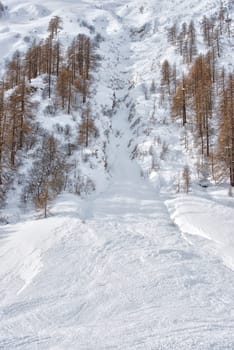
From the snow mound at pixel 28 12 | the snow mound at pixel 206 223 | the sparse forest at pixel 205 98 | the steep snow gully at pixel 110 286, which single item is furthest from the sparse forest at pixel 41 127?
the snow mound at pixel 28 12

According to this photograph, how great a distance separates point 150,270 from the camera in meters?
12.8

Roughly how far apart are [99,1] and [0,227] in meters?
126

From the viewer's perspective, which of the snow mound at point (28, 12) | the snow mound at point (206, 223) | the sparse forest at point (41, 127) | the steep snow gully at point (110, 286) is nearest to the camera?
the steep snow gully at point (110, 286)

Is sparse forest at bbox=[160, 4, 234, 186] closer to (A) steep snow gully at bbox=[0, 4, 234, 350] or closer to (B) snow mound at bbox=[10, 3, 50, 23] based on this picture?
(A) steep snow gully at bbox=[0, 4, 234, 350]

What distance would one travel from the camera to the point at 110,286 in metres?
11.6

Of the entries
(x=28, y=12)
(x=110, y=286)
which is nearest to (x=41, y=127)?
(x=110, y=286)

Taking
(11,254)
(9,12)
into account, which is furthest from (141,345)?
(9,12)

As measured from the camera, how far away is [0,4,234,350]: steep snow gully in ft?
27.5

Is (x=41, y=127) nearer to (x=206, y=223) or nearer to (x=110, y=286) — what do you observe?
(x=206, y=223)

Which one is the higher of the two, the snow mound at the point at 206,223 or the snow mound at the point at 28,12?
the snow mound at the point at 28,12

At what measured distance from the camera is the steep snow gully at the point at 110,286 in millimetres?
8375

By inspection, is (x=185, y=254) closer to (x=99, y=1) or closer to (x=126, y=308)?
(x=126, y=308)

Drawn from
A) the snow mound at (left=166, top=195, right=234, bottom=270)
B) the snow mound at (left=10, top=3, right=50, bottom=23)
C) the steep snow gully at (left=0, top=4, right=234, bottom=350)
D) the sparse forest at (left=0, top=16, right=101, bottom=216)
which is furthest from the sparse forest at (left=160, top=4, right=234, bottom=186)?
the snow mound at (left=10, top=3, right=50, bottom=23)

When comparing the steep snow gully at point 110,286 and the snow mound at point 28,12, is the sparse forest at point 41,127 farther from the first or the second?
the snow mound at point 28,12
